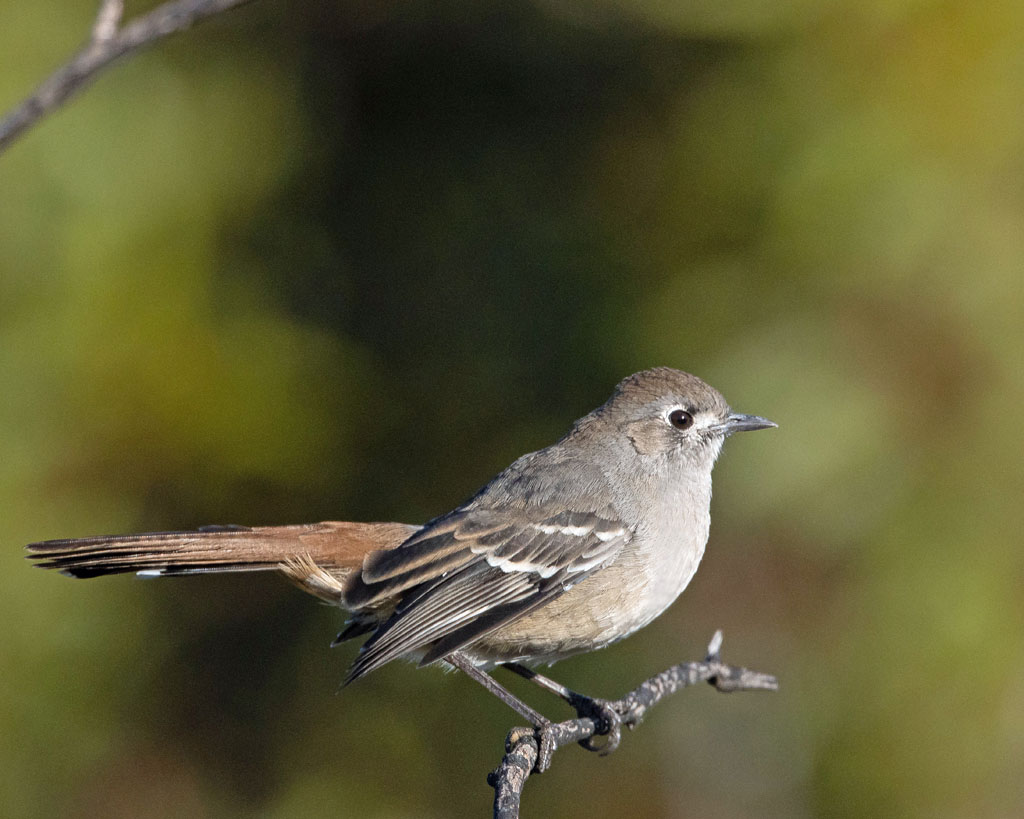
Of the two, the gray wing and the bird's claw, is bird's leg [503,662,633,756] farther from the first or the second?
the gray wing

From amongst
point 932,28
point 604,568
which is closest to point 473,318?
point 604,568

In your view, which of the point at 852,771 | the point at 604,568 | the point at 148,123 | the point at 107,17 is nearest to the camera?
the point at 107,17

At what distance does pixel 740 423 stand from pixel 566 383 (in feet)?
3.30

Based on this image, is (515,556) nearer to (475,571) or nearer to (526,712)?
(475,571)

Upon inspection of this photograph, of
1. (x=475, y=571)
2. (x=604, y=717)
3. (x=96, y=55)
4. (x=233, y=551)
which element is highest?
(x=96, y=55)

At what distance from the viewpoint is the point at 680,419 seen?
4.09m

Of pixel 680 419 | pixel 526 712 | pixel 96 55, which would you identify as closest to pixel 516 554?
pixel 526 712

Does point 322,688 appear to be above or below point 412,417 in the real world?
below

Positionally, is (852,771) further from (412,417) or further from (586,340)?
(412,417)

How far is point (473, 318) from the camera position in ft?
17.3

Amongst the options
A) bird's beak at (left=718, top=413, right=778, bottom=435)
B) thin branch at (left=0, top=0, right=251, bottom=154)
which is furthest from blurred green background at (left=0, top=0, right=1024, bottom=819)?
thin branch at (left=0, top=0, right=251, bottom=154)

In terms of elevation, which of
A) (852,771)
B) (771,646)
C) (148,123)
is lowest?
(852,771)

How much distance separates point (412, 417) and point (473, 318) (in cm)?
57

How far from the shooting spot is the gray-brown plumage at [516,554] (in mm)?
3537
